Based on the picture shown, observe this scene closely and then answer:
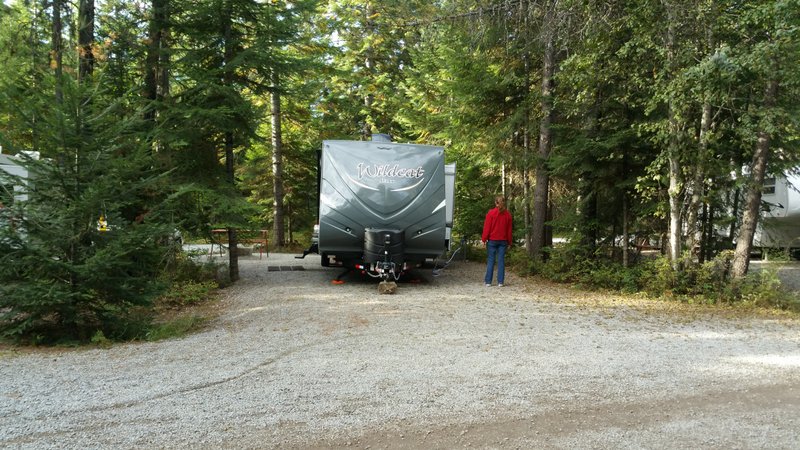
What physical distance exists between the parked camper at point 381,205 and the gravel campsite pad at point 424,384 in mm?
2562

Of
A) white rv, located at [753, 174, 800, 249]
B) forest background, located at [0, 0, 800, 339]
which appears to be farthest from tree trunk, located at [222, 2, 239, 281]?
white rv, located at [753, 174, 800, 249]

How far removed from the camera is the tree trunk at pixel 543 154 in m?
12.6

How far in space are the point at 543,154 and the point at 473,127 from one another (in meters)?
2.35

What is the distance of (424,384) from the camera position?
488cm

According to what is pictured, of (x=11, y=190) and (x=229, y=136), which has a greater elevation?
(x=229, y=136)

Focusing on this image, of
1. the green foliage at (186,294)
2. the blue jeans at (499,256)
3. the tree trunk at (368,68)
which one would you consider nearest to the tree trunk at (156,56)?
the green foliage at (186,294)

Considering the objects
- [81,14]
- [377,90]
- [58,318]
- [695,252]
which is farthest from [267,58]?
[377,90]

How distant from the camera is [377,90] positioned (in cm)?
2239

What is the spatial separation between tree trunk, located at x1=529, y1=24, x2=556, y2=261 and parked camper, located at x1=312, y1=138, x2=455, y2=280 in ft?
10.1

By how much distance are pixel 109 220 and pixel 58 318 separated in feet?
4.77

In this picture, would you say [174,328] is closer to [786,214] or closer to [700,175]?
[700,175]

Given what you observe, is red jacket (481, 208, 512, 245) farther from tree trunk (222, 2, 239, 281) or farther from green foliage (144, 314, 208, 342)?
green foliage (144, 314, 208, 342)

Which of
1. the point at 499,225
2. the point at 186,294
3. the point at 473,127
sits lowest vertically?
the point at 186,294

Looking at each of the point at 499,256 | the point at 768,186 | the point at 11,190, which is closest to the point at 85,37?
the point at 11,190
